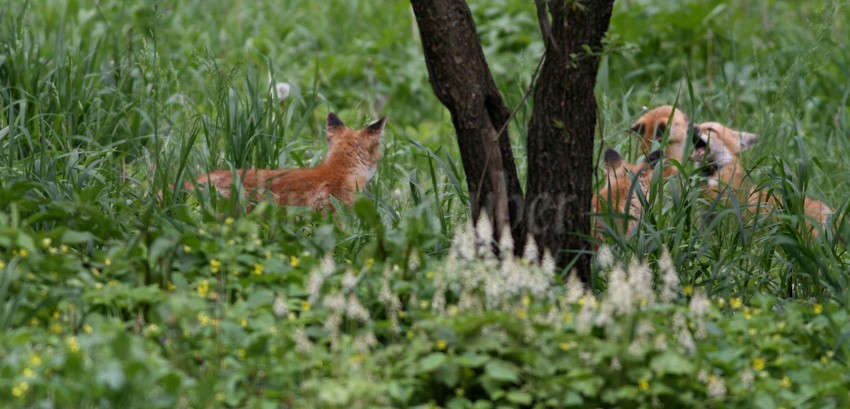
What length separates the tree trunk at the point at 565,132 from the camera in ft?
14.8

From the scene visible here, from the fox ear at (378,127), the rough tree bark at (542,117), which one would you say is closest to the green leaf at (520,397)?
the rough tree bark at (542,117)

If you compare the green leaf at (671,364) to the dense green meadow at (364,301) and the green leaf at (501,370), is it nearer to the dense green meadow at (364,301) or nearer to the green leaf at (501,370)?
the dense green meadow at (364,301)

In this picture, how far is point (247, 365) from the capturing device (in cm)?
352

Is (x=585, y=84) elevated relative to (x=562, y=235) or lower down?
elevated

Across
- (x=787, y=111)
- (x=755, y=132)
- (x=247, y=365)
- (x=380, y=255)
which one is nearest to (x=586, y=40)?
(x=380, y=255)

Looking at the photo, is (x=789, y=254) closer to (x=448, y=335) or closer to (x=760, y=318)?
(x=760, y=318)

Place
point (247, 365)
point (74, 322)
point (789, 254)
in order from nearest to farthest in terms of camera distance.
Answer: point (247, 365), point (74, 322), point (789, 254)

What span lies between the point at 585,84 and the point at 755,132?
10.9ft

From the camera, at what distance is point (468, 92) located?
185 inches

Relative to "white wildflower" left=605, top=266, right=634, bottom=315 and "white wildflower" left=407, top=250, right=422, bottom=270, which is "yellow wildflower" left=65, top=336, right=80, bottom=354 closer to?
"white wildflower" left=407, top=250, right=422, bottom=270

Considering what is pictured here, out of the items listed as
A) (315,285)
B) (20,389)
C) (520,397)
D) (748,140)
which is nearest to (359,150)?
(748,140)

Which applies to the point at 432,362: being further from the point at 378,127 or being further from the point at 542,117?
the point at 378,127

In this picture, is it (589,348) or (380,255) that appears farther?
(380,255)

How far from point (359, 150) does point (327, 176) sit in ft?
1.01
